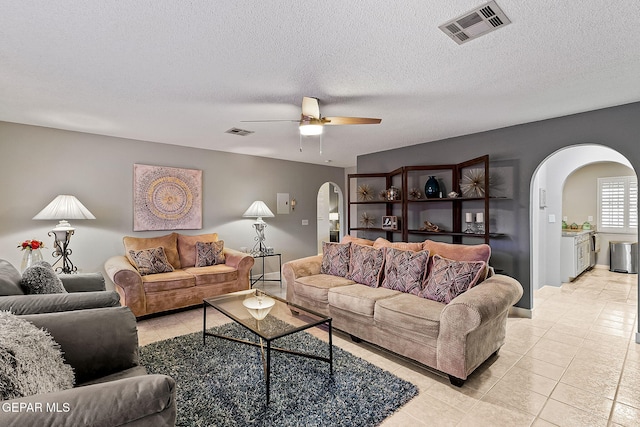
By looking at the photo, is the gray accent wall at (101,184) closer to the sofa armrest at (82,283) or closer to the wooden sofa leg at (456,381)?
the sofa armrest at (82,283)

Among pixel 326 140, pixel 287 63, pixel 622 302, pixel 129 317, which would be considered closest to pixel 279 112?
pixel 287 63

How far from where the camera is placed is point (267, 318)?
2.64m

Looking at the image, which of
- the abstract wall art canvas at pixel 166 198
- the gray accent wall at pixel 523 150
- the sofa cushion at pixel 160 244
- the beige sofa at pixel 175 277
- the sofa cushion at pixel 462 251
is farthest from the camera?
the abstract wall art canvas at pixel 166 198

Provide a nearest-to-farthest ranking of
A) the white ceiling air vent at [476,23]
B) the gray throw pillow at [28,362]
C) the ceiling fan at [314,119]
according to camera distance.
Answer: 1. the gray throw pillow at [28,362]
2. the white ceiling air vent at [476,23]
3. the ceiling fan at [314,119]

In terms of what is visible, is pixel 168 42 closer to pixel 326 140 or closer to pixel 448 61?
pixel 448 61

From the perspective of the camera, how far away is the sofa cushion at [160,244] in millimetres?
4320

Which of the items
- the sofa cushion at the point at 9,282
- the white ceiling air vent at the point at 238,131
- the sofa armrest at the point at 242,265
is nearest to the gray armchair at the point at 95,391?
the sofa cushion at the point at 9,282

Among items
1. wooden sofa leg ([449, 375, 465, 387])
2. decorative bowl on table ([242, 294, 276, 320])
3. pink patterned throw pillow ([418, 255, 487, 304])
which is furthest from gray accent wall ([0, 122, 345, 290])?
wooden sofa leg ([449, 375, 465, 387])

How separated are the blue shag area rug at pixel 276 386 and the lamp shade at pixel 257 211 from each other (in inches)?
108

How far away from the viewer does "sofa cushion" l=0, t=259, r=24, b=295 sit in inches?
76.4

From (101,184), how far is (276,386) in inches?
151

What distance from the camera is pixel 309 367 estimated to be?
8.48 ft

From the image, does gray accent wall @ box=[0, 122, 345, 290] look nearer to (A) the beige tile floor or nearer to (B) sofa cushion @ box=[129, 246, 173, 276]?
(B) sofa cushion @ box=[129, 246, 173, 276]

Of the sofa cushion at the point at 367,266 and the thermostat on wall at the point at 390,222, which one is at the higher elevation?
the thermostat on wall at the point at 390,222
